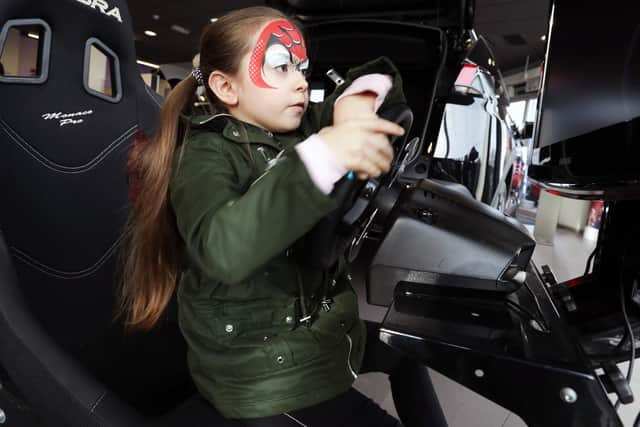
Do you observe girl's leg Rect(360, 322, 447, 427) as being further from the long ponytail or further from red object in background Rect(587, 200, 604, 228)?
red object in background Rect(587, 200, 604, 228)

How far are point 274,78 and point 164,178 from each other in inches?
7.9

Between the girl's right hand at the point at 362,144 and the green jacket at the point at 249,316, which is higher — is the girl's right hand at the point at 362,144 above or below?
above

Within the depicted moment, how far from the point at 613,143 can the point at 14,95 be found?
819 millimetres

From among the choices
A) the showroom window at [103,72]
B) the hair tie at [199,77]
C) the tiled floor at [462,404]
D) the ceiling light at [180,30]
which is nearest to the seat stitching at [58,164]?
the showroom window at [103,72]

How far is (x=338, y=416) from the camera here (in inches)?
25.8

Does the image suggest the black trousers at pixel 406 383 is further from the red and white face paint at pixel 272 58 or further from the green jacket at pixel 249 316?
the red and white face paint at pixel 272 58

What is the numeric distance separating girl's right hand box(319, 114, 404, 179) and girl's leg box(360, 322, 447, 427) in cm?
45

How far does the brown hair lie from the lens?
0.65 meters

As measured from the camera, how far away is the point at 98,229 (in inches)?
33.3

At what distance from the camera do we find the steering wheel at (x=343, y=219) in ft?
1.56

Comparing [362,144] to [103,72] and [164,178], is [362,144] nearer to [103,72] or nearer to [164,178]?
[164,178]

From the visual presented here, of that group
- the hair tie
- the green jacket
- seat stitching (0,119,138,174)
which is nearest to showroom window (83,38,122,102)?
seat stitching (0,119,138,174)

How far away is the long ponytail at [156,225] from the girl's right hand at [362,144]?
29 centimetres

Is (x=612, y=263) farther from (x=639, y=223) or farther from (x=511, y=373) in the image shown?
(x=511, y=373)
